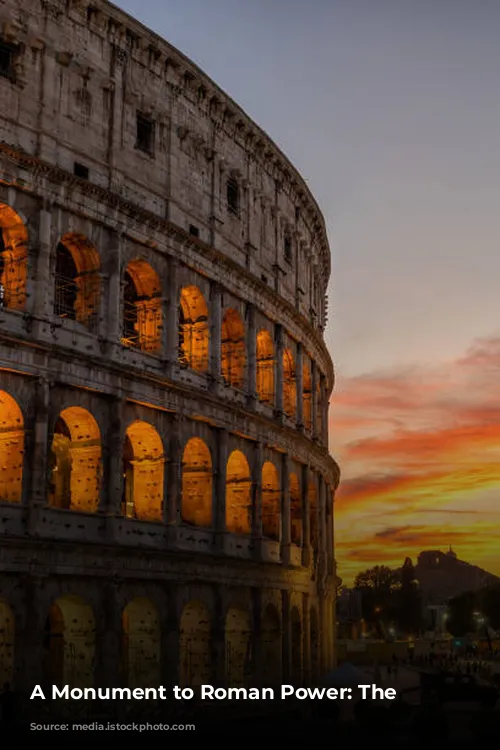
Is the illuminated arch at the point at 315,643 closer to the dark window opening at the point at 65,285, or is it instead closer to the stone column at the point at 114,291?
the stone column at the point at 114,291

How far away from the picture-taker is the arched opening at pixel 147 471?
3039 cm

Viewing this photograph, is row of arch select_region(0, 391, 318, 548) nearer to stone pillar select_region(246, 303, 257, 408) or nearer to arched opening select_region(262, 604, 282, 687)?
stone pillar select_region(246, 303, 257, 408)

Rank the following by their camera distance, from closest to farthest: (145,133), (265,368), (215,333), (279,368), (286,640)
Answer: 1. (145,133)
2. (215,333)
3. (286,640)
4. (279,368)
5. (265,368)

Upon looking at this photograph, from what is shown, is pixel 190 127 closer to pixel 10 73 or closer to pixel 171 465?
pixel 10 73

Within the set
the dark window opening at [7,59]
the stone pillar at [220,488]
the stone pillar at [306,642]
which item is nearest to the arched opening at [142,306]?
the stone pillar at [220,488]

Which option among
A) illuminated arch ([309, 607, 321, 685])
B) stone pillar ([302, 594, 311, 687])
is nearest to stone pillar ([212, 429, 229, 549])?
stone pillar ([302, 594, 311, 687])

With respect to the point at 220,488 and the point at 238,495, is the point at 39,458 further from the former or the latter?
the point at 238,495

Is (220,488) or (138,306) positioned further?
(220,488)

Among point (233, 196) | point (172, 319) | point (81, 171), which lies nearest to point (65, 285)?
point (81, 171)

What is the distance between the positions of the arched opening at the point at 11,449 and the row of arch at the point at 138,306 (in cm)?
256

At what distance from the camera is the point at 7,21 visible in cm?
2758

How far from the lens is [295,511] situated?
40.7 m

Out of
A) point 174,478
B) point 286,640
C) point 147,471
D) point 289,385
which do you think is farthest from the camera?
point 289,385

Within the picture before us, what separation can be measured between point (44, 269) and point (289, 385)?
51.2ft
